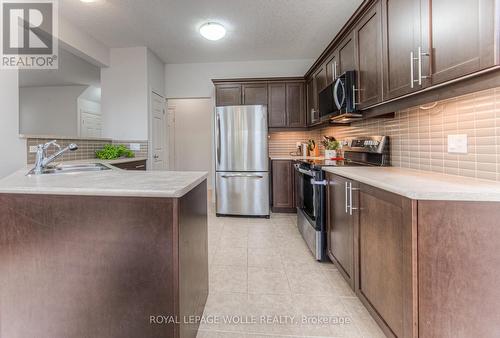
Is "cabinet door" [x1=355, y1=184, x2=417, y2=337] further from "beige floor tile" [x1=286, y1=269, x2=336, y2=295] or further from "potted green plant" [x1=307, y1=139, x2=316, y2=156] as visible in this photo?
"potted green plant" [x1=307, y1=139, x2=316, y2=156]

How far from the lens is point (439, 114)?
171cm

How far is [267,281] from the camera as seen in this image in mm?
2057

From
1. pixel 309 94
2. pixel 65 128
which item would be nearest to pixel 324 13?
pixel 309 94

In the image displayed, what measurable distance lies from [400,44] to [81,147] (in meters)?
3.75

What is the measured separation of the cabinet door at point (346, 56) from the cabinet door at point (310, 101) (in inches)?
43.7

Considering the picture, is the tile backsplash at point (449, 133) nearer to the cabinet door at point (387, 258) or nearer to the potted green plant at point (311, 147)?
the cabinet door at point (387, 258)

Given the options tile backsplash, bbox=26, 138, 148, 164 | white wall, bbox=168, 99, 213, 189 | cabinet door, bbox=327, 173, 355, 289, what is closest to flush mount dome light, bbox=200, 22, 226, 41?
tile backsplash, bbox=26, 138, 148, 164

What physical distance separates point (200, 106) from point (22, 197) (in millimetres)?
5608

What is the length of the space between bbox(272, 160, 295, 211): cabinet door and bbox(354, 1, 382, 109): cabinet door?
185cm

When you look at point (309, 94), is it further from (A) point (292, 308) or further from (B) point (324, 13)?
(A) point (292, 308)

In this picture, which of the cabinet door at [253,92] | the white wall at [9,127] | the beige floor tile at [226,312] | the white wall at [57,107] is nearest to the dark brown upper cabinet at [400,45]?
the beige floor tile at [226,312]

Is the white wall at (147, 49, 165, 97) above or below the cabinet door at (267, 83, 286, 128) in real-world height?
above

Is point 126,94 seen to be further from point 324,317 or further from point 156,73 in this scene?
point 324,317

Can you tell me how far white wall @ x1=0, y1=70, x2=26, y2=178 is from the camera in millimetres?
2277
